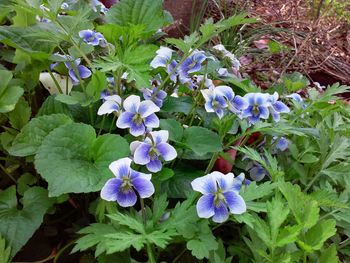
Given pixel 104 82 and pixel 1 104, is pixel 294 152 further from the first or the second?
pixel 1 104

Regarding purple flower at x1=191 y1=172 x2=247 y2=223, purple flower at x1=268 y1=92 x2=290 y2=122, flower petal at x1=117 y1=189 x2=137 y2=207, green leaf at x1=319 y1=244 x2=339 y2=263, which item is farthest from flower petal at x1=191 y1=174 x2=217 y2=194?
purple flower at x1=268 y1=92 x2=290 y2=122

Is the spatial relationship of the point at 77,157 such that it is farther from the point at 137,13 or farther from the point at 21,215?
the point at 137,13

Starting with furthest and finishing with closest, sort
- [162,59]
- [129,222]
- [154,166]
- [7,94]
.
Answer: [162,59] → [7,94] → [154,166] → [129,222]

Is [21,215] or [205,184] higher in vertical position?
[205,184]

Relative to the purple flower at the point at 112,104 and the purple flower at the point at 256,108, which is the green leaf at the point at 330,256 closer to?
the purple flower at the point at 256,108

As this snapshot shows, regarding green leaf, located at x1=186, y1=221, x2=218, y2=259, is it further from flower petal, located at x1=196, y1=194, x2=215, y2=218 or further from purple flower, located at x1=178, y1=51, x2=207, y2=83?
purple flower, located at x1=178, y1=51, x2=207, y2=83

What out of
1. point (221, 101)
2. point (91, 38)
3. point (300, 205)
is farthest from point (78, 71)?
point (300, 205)

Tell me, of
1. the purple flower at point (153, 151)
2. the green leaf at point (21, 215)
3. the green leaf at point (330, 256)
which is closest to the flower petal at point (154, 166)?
the purple flower at point (153, 151)

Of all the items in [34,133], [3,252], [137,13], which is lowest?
[3,252]
